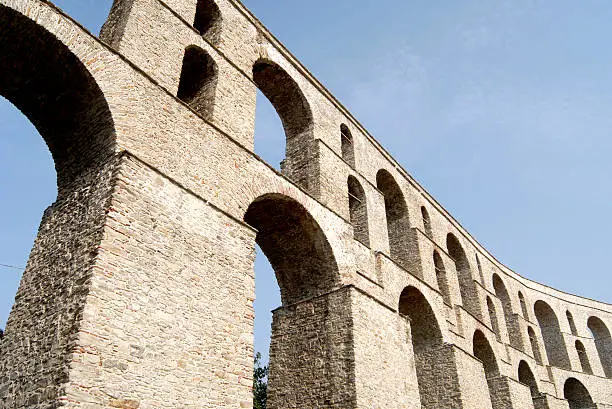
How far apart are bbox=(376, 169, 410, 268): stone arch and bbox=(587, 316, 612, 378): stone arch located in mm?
23162

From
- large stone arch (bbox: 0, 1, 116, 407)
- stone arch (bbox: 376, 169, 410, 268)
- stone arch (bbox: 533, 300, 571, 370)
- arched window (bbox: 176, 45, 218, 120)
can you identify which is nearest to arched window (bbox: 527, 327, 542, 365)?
stone arch (bbox: 533, 300, 571, 370)

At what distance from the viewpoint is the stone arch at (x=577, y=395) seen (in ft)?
89.8

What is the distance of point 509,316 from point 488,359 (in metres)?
6.40

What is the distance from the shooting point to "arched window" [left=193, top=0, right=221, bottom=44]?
12164 mm

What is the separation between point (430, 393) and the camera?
51.1 feet

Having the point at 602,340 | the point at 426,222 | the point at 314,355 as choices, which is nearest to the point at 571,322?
the point at 602,340

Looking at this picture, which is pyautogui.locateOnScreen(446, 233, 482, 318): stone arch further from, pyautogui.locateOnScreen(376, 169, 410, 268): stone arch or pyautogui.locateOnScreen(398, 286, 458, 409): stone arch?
pyautogui.locateOnScreen(398, 286, 458, 409): stone arch

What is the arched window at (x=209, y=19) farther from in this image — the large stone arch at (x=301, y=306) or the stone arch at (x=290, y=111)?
the large stone arch at (x=301, y=306)

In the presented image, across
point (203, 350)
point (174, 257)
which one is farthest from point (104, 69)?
point (203, 350)

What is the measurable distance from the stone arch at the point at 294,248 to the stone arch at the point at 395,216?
609 cm

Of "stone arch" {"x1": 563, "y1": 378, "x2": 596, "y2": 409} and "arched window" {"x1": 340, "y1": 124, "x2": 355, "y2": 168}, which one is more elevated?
"arched window" {"x1": 340, "y1": 124, "x2": 355, "y2": 168}

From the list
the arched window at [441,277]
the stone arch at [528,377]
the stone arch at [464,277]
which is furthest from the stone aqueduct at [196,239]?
the stone arch at [528,377]

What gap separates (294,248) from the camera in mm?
12258

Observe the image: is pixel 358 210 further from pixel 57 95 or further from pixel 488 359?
pixel 488 359
